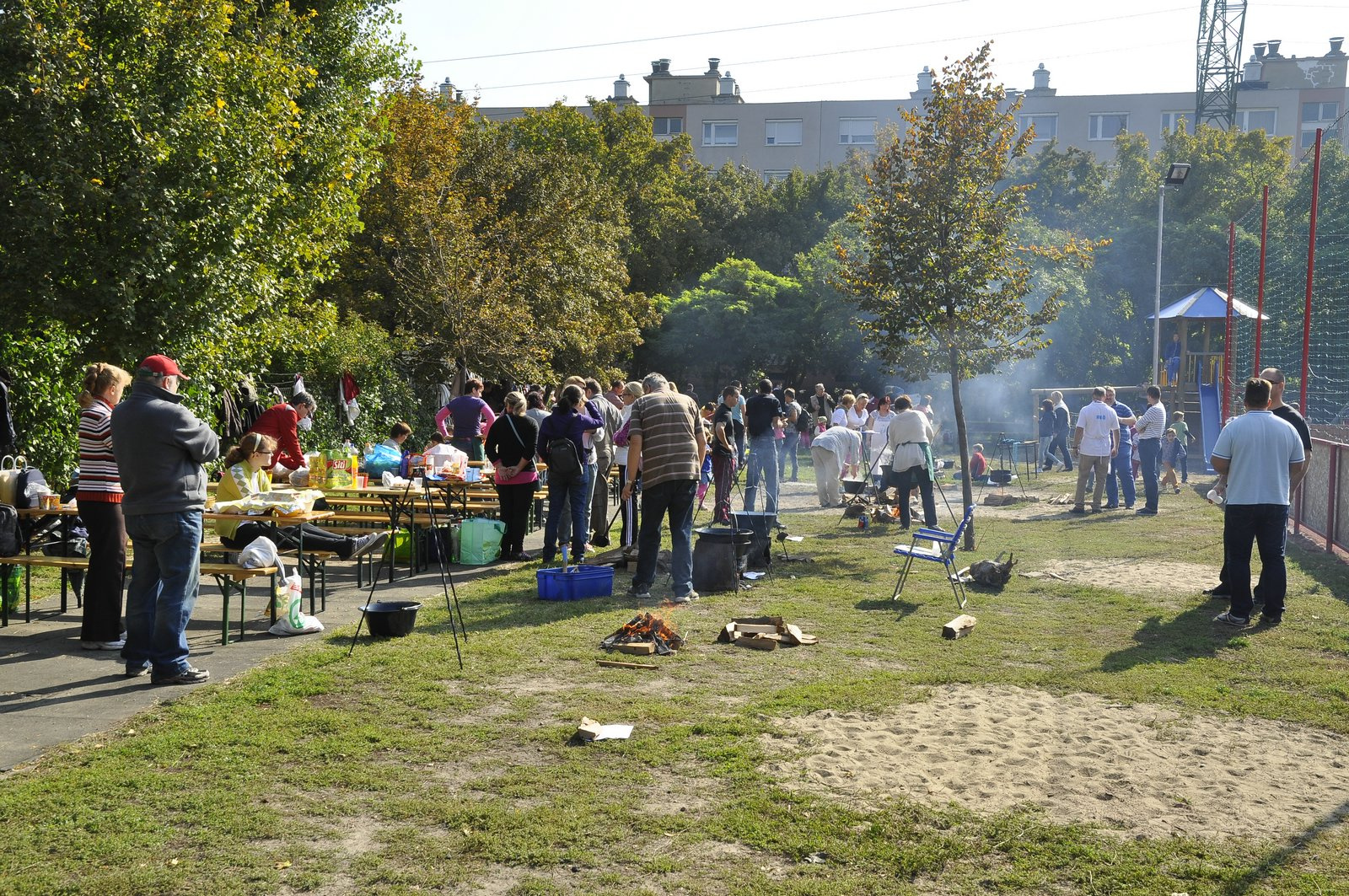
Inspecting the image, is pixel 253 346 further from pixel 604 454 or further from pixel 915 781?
pixel 915 781

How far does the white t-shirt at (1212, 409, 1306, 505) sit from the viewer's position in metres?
8.98

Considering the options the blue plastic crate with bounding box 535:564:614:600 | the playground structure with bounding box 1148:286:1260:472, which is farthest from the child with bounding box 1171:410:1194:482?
the blue plastic crate with bounding box 535:564:614:600

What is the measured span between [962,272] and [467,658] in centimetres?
796

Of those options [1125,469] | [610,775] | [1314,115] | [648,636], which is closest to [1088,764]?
[610,775]

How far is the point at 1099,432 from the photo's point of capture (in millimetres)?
17688

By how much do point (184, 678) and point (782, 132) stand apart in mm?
64855

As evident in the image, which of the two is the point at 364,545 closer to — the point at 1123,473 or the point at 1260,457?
the point at 1260,457

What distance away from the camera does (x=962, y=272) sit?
43.3 ft

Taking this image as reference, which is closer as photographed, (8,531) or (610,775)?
(610,775)

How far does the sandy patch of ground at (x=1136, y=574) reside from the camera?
10961 millimetres

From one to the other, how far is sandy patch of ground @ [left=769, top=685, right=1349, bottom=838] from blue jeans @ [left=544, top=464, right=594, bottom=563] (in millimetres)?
5595

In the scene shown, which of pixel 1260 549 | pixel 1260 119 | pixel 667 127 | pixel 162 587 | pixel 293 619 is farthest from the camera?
pixel 667 127

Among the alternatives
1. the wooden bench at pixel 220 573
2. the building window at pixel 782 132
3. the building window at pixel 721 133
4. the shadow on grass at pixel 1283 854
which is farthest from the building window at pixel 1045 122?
the shadow on grass at pixel 1283 854

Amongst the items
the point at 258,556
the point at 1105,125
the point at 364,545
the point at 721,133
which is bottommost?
the point at 364,545
